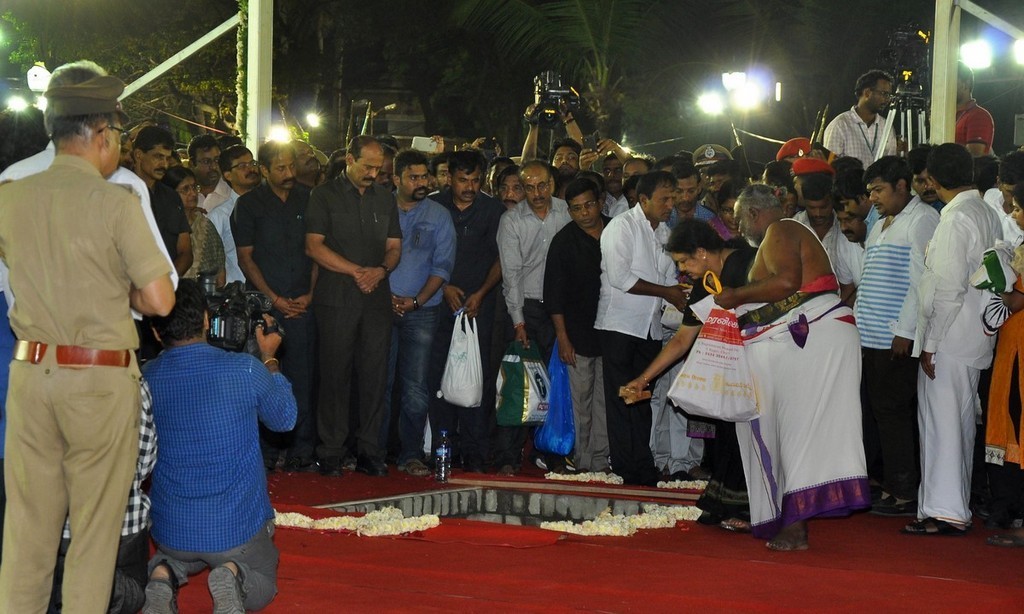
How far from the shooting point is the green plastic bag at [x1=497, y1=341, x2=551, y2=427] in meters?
8.89

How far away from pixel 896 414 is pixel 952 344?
73 centimetres

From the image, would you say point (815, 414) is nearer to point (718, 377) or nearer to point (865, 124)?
point (718, 377)

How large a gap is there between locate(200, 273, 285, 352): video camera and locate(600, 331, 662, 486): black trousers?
3609 millimetres

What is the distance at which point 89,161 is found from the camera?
435cm

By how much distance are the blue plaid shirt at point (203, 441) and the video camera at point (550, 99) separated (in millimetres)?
6817

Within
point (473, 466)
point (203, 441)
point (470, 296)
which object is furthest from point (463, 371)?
point (203, 441)

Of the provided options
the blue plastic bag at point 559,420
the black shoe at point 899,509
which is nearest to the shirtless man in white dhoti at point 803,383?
the black shoe at point 899,509

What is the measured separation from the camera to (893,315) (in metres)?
7.57

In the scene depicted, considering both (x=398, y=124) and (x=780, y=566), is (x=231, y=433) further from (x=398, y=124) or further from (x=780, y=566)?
(x=398, y=124)

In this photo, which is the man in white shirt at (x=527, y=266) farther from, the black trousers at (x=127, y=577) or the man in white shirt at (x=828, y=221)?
the black trousers at (x=127, y=577)

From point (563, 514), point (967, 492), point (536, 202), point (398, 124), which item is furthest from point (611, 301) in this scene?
point (398, 124)

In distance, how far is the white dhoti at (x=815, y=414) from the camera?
6.53 meters

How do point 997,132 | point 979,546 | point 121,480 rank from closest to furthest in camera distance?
point 121,480, point 979,546, point 997,132

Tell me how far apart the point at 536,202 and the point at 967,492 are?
11.4 ft
